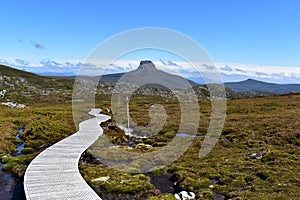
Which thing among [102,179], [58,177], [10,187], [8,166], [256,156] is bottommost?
[10,187]

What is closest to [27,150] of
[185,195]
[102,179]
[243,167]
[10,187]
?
[10,187]

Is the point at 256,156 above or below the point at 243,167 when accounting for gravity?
above

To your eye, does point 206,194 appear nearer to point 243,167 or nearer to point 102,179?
point 243,167

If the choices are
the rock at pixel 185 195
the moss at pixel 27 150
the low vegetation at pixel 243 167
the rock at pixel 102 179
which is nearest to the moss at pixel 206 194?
the low vegetation at pixel 243 167

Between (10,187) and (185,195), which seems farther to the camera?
(10,187)

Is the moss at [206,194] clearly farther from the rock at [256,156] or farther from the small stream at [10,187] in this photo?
the small stream at [10,187]

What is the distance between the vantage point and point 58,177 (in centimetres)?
2086

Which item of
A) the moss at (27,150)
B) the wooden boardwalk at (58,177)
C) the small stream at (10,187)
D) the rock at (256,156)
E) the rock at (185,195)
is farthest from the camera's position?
the moss at (27,150)

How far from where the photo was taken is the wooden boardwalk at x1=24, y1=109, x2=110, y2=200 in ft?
58.4

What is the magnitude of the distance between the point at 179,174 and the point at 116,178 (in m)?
5.73

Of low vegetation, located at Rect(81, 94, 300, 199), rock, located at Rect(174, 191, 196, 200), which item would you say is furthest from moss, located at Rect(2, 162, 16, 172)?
rock, located at Rect(174, 191, 196, 200)

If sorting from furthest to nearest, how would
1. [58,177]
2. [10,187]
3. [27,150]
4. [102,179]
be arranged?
[27,150]
[102,179]
[10,187]
[58,177]

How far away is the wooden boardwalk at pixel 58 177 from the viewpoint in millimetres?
17795

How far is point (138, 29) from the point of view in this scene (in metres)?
34.3
